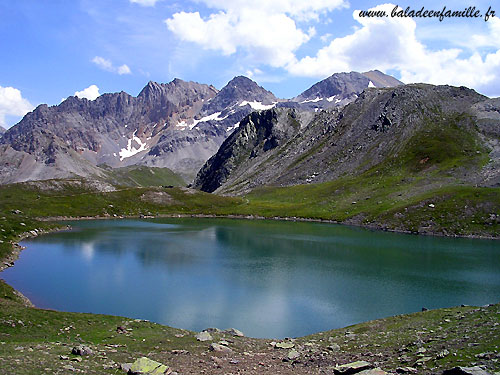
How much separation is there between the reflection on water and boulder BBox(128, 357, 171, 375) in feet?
54.9

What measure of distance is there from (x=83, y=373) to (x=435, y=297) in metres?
41.9

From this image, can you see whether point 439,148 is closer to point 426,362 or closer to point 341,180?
point 341,180

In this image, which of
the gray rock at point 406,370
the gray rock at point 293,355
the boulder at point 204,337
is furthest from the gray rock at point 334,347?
the boulder at point 204,337

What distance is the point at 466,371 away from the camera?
15.6 m

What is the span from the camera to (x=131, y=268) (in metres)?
62.4

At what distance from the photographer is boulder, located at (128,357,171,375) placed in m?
18.0

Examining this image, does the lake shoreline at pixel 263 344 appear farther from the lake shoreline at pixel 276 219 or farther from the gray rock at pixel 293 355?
the lake shoreline at pixel 276 219

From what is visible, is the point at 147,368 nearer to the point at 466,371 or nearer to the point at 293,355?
the point at 293,355

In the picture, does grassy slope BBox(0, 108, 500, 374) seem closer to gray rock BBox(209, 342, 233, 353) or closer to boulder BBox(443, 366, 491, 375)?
gray rock BBox(209, 342, 233, 353)

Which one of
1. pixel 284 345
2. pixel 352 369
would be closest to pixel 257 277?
pixel 284 345

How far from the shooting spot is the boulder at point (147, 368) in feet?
59.1

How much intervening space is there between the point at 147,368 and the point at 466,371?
44.7ft

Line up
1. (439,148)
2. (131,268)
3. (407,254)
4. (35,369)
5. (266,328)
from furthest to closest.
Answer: (439,148), (407,254), (131,268), (266,328), (35,369)

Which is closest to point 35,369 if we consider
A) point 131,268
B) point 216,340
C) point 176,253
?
point 216,340
